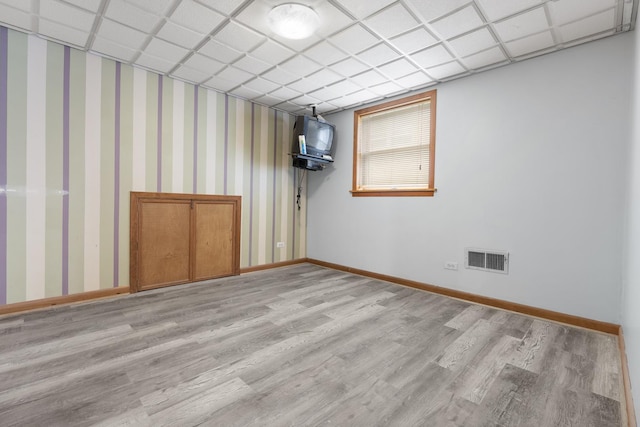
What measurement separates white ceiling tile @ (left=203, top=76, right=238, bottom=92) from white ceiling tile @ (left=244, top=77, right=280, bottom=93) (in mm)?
217

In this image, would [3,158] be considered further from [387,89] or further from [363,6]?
[387,89]

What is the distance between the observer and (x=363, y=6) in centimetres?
237

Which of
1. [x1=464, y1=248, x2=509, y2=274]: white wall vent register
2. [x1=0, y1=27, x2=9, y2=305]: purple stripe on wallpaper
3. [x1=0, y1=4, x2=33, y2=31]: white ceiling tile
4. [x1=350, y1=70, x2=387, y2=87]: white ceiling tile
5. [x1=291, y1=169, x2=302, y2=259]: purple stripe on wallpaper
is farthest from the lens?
[x1=291, y1=169, x2=302, y2=259]: purple stripe on wallpaper

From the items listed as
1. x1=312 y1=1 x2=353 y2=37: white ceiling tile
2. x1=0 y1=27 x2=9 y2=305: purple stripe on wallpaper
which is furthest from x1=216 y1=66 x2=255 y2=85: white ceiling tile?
x1=0 y1=27 x2=9 y2=305: purple stripe on wallpaper

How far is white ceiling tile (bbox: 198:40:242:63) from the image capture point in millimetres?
3006

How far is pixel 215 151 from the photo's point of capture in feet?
14.2

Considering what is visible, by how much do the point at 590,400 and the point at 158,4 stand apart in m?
4.13

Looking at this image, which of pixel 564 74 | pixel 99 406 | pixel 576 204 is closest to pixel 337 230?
pixel 576 204

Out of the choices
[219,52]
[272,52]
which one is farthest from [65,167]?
[272,52]

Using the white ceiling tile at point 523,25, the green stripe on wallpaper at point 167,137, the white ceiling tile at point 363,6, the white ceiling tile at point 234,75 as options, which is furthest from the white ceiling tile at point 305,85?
the white ceiling tile at point 523,25

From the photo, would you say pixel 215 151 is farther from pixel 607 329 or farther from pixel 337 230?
pixel 607 329

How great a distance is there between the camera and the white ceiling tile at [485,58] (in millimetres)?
3004

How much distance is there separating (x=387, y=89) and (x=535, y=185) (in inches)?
84.7

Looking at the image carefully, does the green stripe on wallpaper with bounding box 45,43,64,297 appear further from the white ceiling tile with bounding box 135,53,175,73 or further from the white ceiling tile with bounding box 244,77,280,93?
the white ceiling tile with bounding box 244,77,280,93
